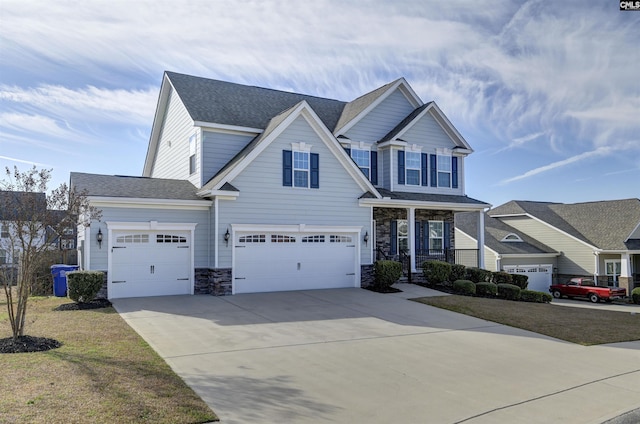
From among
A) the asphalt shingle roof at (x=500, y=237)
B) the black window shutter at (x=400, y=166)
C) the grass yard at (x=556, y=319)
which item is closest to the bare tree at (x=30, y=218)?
the grass yard at (x=556, y=319)

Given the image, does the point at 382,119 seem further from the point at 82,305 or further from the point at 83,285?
the point at 82,305

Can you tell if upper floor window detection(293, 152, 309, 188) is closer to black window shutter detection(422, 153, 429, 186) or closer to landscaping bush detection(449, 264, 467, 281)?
black window shutter detection(422, 153, 429, 186)

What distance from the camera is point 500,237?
108 feet

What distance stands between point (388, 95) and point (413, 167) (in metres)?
3.71

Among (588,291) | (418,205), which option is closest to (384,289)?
(418,205)

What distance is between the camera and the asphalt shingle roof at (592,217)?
32.5 metres

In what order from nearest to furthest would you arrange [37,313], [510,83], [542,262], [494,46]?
[37,313]
[494,46]
[510,83]
[542,262]

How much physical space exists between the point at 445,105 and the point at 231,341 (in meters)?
18.1

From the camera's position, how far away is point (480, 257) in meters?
23.7

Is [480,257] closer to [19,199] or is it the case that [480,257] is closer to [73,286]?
[73,286]

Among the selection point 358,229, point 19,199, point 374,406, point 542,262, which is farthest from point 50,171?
point 542,262

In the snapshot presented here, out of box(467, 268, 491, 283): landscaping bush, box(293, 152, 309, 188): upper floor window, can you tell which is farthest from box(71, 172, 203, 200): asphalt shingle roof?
box(467, 268, 491, 283): landscaping bush

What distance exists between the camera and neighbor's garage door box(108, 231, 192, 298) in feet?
52.0

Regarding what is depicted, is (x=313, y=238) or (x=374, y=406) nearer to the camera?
(x=374, y=406)
